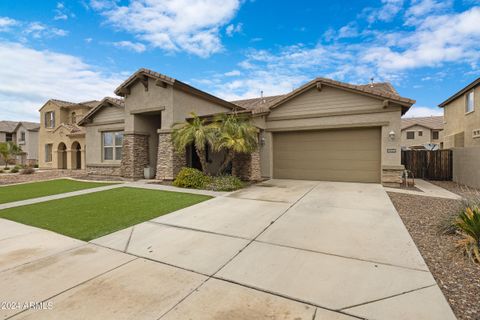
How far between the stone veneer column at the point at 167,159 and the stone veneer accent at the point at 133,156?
185 cm

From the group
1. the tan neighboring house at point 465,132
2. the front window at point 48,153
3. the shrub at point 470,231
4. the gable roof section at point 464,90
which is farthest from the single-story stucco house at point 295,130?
the front window at point 48,153

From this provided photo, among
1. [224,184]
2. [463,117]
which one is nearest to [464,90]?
[463,117]

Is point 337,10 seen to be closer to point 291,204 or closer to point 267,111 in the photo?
point 267,111

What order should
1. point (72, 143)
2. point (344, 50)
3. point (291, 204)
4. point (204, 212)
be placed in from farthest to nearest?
point (72, 143) < point (344, 50) < point (291, 204) < point (204, 212)

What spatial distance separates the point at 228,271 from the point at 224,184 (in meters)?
6.46

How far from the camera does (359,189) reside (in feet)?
31.0

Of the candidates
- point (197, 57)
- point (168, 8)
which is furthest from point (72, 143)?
point (168, 8)

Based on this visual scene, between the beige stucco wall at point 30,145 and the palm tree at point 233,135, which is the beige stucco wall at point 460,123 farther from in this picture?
the beige stucco wall at point 30,145

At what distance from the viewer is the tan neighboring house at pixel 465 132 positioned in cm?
1063

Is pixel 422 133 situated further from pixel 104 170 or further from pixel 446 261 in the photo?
pixel 104 170

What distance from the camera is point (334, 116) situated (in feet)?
37.7

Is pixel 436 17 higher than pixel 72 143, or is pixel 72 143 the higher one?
pixel 436 17

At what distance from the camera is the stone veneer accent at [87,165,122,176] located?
14.4 metres

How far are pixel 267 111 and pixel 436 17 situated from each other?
7.97 m
